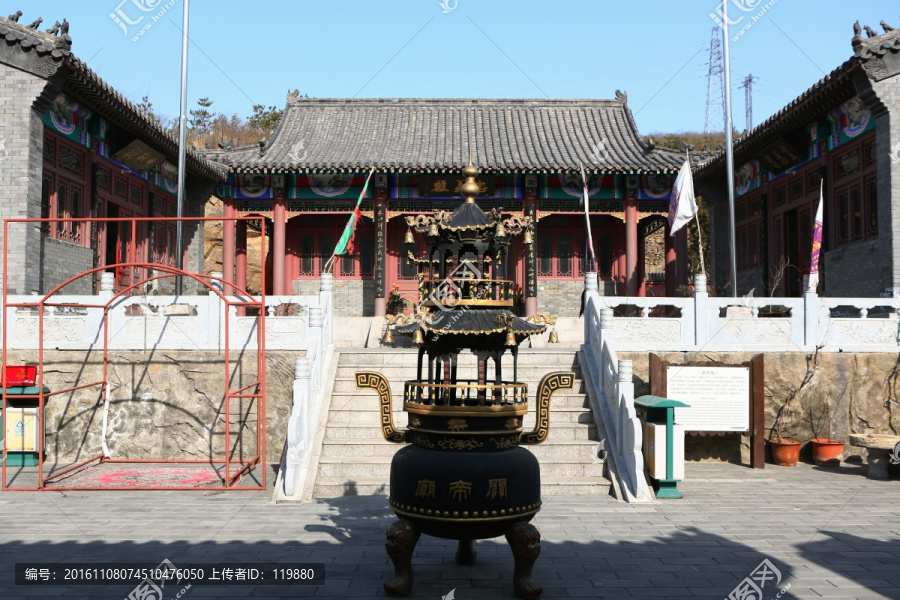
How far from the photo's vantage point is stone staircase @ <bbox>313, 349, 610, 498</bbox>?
28.6 ft

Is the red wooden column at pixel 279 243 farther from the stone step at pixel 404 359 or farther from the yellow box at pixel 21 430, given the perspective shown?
the yellow box at pixel 21 430

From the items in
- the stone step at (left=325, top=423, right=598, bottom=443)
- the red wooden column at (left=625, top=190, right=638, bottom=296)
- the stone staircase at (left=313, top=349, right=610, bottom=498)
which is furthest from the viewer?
the red wooden column at (left=625, top=190, right=638, bottom=296)

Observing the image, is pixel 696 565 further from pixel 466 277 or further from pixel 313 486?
pixel 313 486

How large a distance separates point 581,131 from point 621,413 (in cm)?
1298

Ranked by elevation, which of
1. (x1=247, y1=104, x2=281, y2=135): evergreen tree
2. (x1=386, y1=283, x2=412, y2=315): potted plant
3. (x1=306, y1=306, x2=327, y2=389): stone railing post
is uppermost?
(x1=247, y1=104, x2=281, y2=135): evergreen tree

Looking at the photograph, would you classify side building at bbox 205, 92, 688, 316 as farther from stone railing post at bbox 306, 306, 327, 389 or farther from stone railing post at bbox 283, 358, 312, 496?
stone railing post at bbox 283, 358, 312, 496

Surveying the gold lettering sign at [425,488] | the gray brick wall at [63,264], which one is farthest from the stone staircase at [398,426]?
the gray brick wall at [63,264]

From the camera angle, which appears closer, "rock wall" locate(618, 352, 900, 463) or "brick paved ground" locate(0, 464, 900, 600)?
"brick paved ground" locate(0, 464, 900, 600)

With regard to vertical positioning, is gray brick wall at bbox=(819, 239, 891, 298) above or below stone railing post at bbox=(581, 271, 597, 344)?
above

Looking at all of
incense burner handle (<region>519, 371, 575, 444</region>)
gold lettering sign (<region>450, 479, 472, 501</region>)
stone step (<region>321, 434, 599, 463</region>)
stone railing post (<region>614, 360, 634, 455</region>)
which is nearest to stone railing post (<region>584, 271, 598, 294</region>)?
stone railing post (<region>614, 360, 634, 455</region>)

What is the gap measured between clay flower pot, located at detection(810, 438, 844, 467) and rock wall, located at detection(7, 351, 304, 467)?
784cm

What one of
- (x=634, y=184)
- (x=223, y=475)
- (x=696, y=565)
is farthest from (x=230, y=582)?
(x=634, y=184)

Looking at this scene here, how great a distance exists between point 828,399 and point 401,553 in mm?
8373

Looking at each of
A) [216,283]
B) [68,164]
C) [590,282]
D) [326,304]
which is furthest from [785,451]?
[68,164]
